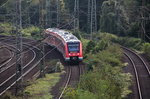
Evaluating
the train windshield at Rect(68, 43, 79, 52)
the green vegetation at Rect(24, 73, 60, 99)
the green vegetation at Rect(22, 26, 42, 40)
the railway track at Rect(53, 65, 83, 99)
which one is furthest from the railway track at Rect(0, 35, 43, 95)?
the green vegetation at Rect(22, 26, 42, 40)

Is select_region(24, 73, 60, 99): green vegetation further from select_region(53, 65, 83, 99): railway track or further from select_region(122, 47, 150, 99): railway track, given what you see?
select_region(122, 47, 150, 99): railway track

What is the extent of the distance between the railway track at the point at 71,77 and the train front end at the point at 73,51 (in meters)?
1.05

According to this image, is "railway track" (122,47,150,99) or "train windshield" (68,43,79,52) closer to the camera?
"railway track" (122,47,150,99)

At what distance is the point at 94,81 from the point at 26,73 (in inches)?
751

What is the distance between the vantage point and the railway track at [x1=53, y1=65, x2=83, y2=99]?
95.8 ft

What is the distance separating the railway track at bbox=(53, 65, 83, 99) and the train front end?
3.45 feet

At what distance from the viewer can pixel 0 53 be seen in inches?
2188

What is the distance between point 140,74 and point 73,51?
33.6 ft

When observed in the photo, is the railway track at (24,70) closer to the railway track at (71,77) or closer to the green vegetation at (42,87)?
the green vegetation at (42,87)

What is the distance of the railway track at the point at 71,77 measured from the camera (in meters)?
29.2

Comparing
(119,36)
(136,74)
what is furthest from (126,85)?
(119,36)

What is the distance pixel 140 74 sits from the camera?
3447cm

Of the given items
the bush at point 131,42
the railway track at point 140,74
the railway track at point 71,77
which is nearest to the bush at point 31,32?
the bush at point 131,42

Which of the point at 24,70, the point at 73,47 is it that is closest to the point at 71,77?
the point at 73,47
